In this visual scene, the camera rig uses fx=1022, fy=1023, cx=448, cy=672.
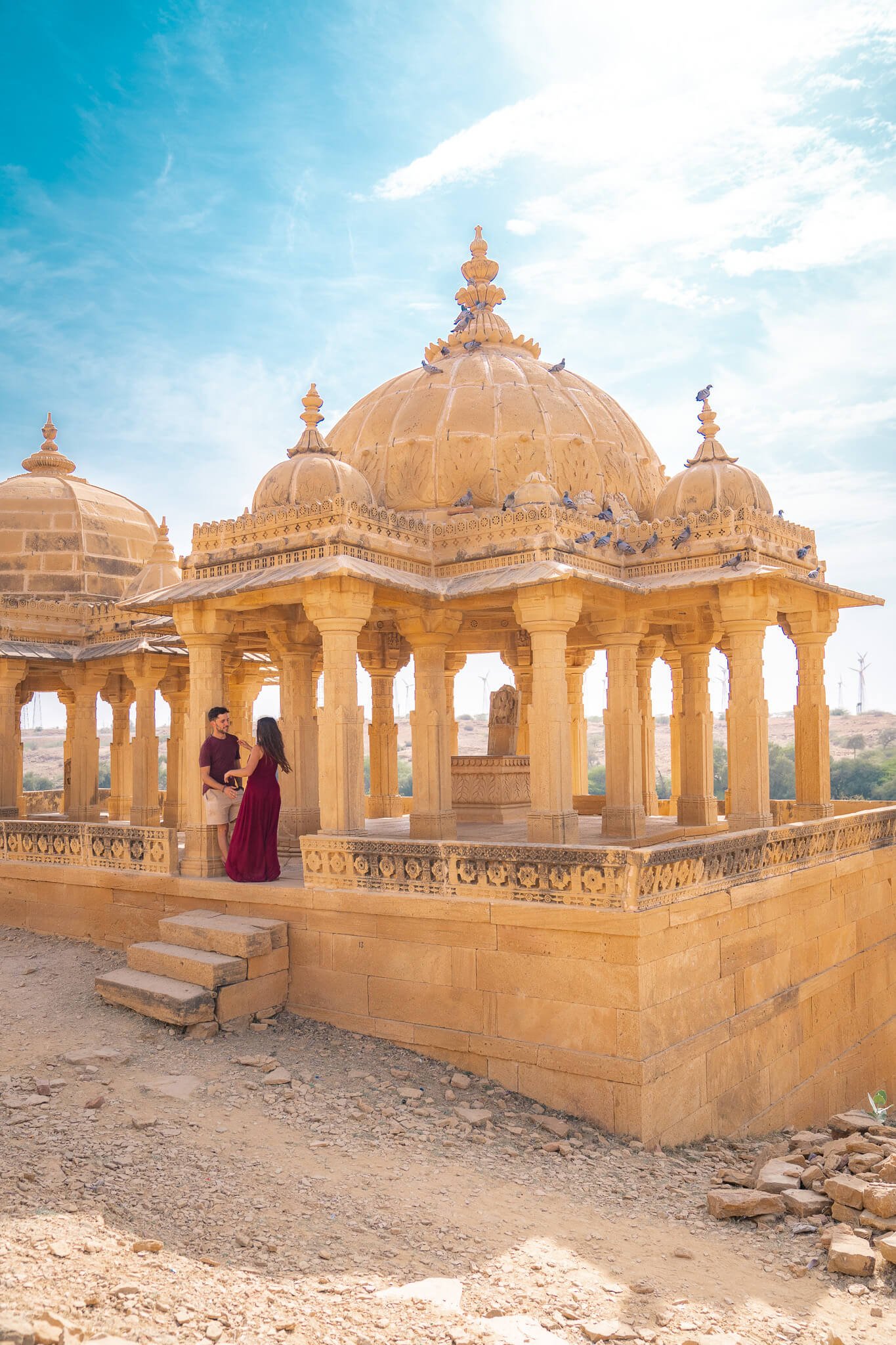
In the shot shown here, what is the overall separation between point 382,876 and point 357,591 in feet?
10.7

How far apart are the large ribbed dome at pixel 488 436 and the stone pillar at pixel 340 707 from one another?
3785 mm

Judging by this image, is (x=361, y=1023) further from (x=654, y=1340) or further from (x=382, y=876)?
(x=654, y=1340)

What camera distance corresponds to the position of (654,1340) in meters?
5.48

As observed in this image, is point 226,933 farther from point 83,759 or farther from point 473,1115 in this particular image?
point 83,759

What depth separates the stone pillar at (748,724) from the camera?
12781 millimetres

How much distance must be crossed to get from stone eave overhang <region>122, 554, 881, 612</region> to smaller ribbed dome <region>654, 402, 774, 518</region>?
98 cm

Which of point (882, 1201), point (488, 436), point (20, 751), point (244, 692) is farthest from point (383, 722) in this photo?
point (882, 1201)

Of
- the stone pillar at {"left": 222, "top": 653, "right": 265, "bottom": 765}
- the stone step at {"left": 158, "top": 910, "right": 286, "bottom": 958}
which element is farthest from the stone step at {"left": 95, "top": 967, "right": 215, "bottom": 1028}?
the stone pillar at {"left": 222, "top": 653, "right": 265, "bottom": 765}

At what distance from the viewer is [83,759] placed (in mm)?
20156

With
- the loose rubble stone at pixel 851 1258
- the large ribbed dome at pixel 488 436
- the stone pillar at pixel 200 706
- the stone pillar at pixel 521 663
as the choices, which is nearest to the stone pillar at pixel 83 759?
the large ribbed dome at pixel 488 436

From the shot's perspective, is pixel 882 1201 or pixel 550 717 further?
pixel 550 717

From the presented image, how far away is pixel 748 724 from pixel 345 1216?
814 centimetres

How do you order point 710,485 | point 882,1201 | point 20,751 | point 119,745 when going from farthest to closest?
point 119,745 → point 20,751 → point 710,485 → point 882,1201

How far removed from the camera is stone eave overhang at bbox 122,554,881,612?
1136 cm
